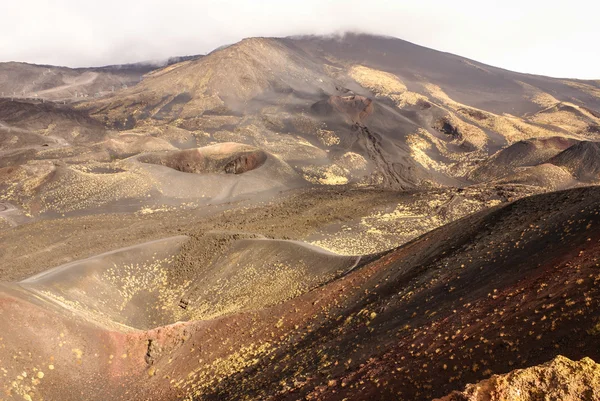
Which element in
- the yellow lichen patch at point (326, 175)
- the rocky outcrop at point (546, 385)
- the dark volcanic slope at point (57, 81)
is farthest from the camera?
the dark volcanic slope at point (57, 81)

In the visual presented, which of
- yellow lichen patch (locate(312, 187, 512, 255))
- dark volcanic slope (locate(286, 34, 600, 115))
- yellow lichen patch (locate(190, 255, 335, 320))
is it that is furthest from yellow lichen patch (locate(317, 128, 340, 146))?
dark volcanic slope (locate(286, 34, 600, 115))

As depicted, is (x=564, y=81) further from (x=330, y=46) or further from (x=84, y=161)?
(x=84, y=161)

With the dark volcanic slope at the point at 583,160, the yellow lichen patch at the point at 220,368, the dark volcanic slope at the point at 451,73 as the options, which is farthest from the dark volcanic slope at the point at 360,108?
the yellow lichen patch at the point at 220,368

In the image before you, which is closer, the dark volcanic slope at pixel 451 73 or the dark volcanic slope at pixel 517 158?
the dark volcanic slope at pixel 517 158

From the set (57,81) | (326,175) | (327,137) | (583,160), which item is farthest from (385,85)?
(57,81)

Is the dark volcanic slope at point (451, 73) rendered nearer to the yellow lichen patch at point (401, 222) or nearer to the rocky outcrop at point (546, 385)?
the yellow lichen patch at point (401, 222)

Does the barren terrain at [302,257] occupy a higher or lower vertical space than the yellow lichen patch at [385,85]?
lower

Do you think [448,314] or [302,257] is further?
[302,257]

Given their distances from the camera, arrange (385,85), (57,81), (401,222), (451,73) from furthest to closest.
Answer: (57,81), (451,73), (385,85), (401,222)

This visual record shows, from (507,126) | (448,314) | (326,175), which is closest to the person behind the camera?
(448,314)

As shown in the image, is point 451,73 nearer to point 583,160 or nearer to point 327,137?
point 327,137

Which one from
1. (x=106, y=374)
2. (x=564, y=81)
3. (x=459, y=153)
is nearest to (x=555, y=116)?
(x=459, y=153)
